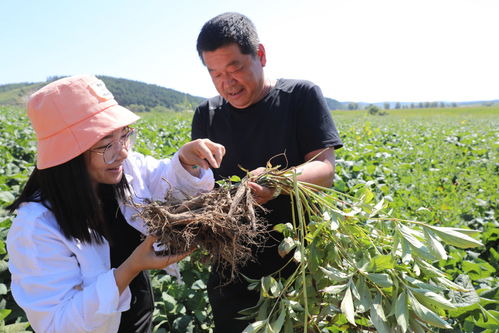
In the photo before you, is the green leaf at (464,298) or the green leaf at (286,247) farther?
the green leaf at (464,298)

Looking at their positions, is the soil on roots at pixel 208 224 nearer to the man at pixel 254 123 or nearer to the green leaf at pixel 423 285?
the man at pixel 254 123

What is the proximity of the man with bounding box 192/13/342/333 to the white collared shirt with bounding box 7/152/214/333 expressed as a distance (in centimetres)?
60

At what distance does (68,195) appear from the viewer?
1.39m

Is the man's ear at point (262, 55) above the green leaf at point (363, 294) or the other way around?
above

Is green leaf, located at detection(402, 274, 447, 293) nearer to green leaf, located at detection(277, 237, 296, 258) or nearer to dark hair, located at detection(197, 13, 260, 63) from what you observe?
green leaf, located at detection(277, 237, 296, 258)

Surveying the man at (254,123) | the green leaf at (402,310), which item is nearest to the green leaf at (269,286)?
the man at (254,123)

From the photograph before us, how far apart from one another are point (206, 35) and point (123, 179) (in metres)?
0.71

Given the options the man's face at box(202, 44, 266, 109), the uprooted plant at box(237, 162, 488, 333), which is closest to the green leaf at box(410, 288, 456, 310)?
the uprooted plant at box(237, 162, 488, 333)

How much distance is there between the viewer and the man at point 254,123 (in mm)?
1701

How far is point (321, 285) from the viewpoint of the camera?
1417 millimetres

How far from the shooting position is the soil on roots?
1256mm

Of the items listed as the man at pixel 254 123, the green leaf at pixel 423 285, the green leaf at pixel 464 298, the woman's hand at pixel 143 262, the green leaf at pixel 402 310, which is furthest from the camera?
the man at pixel 254 123

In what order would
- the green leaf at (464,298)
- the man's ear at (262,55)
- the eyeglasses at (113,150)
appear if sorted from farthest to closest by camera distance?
the man's ear at (262,55), the green leaf at (464,298), the eyeglasses at (113,150)

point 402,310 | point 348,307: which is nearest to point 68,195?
point 348,307
